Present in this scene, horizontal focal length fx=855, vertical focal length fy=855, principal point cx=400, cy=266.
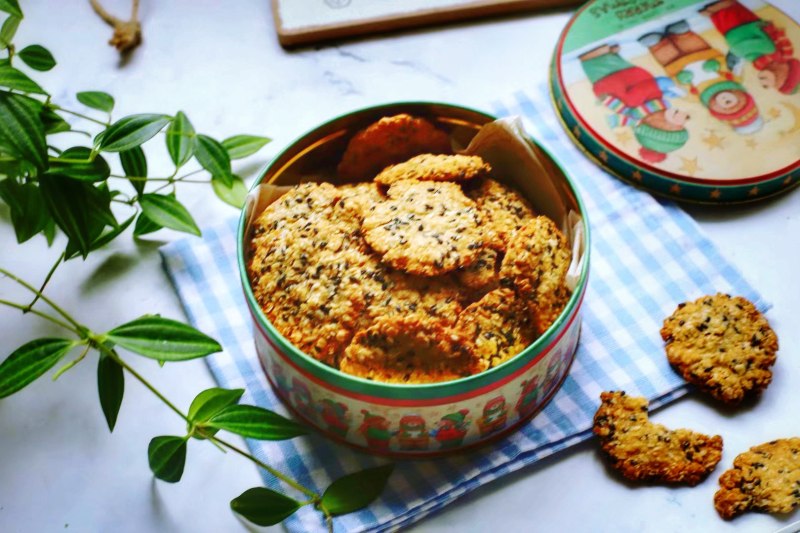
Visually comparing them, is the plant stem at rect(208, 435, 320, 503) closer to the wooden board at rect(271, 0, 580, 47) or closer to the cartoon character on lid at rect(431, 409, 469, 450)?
the cartoon character on lid at rect(431, 409, 469, 450)

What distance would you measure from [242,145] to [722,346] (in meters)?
0.66

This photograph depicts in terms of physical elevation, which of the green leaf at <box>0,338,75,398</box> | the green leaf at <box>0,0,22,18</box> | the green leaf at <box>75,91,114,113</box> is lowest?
the green leaf at <box>0,338,75,398</box>

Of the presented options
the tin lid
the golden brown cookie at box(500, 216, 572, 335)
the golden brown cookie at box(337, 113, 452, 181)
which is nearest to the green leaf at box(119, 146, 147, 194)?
the golden brown cookie at box(337, 113, 452, 181)

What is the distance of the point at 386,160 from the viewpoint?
3.41 feet

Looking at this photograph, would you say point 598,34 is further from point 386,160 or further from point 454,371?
point 454,371

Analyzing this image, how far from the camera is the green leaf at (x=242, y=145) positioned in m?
1.15

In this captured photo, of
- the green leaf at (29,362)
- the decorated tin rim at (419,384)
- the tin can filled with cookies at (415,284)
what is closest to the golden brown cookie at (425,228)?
the tin can filled with cookies at (415,284)

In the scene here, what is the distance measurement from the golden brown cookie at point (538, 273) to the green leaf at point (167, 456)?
0.37 metres

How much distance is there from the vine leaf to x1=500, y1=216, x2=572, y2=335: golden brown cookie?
387mm

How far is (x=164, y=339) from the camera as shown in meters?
0.81

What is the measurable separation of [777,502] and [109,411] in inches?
26.5

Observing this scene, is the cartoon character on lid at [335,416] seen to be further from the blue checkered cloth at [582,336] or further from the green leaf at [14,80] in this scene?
the green leaf at [14,80]

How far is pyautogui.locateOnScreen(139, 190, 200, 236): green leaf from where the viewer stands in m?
1.04

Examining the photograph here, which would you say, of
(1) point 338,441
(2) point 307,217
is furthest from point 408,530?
(2) point 307,217
